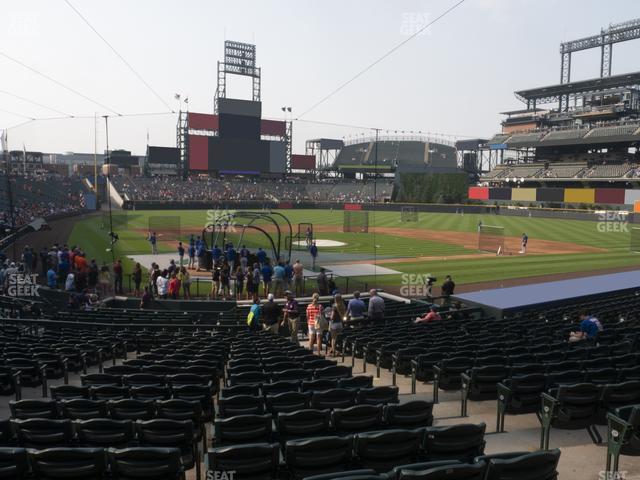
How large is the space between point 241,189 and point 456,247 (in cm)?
5661

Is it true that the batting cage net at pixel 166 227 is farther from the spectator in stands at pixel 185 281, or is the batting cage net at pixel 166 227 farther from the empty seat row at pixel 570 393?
the empty seat row at pixel 570 393

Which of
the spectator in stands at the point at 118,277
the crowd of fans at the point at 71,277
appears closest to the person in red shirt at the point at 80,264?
the crowd of fans at the point at 71,277

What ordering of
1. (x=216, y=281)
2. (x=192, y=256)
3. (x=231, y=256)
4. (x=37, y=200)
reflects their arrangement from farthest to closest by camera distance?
(x=37, y=200)
(x=192, y=256)
(x=231, y=256)
(x=216, y=281)

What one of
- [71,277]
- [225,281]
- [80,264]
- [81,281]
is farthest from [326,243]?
[71,277]

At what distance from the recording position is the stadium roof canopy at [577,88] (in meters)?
81.0

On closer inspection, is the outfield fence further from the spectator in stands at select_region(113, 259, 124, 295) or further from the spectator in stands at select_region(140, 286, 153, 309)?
the spectator in stands at select_region(140, 286, 153, 309)

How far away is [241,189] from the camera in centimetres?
8912

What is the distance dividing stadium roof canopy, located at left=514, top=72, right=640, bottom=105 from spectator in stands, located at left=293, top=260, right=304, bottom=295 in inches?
3150

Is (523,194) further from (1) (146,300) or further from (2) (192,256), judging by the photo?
(1) (146,300)

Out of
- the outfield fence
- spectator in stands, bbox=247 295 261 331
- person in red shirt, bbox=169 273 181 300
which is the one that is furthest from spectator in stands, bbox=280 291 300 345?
the outfield fence

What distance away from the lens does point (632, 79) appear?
80062 millimetres

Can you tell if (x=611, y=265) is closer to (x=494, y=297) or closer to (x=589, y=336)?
(x=494, y=297)

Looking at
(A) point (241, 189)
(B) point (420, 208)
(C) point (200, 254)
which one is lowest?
(C) point (200, 254)

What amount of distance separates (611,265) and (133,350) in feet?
95.4
